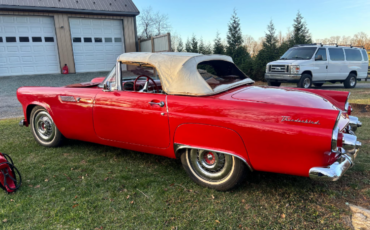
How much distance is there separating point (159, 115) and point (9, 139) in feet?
11.5

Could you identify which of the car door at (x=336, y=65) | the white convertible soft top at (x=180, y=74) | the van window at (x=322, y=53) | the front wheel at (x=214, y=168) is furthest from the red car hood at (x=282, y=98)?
the car door at (x=336, y=65)

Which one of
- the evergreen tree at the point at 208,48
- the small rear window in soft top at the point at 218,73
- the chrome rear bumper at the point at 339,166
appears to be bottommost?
the chrome rear bumper at the point at 339,166

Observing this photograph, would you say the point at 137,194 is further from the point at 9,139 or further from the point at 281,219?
the point at 9,139

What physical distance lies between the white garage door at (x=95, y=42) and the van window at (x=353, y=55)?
505 inches

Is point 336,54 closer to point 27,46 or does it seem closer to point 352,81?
point 352,81

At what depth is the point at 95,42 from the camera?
16047 millimetres

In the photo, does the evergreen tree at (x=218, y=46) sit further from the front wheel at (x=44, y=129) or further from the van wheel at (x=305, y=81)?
the front wheel at (x=44, y=129)

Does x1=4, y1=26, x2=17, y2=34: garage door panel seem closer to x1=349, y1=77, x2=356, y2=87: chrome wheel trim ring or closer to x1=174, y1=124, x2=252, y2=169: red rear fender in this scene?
x1=174, y1=124, x2=252, y2=169: red rear fender

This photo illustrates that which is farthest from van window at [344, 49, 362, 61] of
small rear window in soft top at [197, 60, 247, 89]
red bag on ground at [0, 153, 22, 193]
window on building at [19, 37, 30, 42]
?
window on building at [19, 37, 30, 42]

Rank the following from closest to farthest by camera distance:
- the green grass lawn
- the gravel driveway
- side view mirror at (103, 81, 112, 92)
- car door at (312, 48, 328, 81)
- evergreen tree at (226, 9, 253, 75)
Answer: the green grass lawn, side view mirror at (103, 81, 112, 92), the gravel driveway, car door at (312, 48, 328, 81), evergreen tree at (226, 9, 253, 75)

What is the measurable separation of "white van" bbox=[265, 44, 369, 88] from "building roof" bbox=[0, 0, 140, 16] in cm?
995

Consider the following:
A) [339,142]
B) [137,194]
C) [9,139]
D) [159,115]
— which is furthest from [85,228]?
[9,139]

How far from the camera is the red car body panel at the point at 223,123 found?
223 cm

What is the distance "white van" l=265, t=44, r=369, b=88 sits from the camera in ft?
36.6
